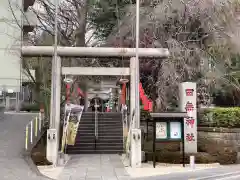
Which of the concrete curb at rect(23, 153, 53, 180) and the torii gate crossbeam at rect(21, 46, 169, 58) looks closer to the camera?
the concrete curb at rect(23, 153, 53, 180)

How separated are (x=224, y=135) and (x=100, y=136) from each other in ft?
22.3

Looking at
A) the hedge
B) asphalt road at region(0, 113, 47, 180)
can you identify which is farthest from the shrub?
asphalt road at region(0, 113, 47, 180)

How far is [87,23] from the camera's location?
1112 inches

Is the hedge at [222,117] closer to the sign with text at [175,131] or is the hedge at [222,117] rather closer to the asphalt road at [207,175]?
the sign with text at [175,131]

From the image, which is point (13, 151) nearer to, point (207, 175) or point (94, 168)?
point (94, 168)

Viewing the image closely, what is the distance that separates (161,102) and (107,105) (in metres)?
17.7

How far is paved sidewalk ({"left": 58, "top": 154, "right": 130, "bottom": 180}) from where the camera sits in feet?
47.1

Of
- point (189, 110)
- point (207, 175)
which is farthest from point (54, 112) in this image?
point (207, 175)

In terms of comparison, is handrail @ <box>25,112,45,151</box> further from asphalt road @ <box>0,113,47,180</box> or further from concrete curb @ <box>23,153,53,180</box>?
concrete curb @ <box>23,153,53,180</box>

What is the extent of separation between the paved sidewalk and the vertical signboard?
349 centimetres

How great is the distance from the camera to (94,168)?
Result: 638 inches

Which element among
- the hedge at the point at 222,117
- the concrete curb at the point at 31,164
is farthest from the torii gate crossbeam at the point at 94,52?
the hedge at the point at 222,117

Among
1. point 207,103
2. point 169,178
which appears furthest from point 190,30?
point 169,178

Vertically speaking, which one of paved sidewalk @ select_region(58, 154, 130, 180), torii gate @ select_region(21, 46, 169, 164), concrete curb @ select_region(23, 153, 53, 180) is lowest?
paved sidewalk @ select_region(58, 154, 130, 180)
